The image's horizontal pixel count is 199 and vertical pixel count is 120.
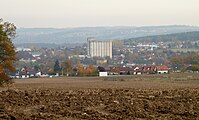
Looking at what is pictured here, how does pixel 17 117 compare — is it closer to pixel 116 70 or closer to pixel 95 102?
pixel 95 102

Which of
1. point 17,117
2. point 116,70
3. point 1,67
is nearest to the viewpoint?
point 17,117

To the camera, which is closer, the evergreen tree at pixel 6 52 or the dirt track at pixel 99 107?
→ the dirt track at pixel 99 107

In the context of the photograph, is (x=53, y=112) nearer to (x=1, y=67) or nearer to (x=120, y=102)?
(x=120, y=102)

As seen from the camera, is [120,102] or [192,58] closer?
[120,102]

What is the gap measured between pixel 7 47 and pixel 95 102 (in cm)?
1939

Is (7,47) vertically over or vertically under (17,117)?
over

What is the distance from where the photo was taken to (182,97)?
22047 millimetres

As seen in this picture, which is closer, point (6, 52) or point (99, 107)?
point (99, 107)

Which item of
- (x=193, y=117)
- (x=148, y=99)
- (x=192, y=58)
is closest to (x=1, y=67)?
(x=148, y=99)

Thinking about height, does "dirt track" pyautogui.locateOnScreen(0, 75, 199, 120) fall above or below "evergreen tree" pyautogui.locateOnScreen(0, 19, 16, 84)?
below

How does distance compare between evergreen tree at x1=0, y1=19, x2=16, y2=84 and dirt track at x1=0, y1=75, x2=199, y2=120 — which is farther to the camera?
evergreen tree at x1=0, y1=19, x2=16, y2=84

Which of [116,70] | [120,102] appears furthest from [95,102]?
[116,70]

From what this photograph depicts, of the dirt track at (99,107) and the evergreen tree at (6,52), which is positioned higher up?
the evergreen tree at (6,52)

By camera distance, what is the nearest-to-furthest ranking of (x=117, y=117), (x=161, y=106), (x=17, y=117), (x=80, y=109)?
(x=17, y=117)
(x=117, y=117)
(x=80, y=109)
(x=161, y=106)
